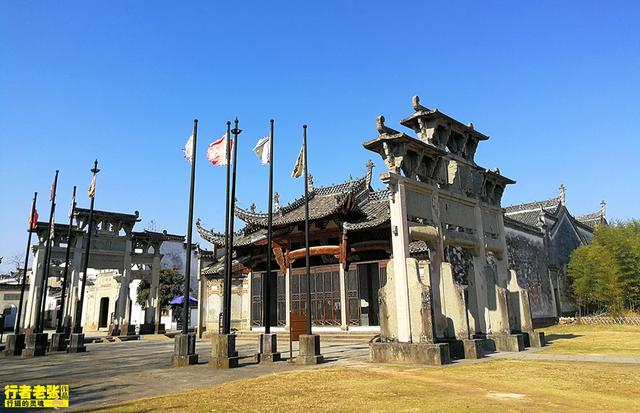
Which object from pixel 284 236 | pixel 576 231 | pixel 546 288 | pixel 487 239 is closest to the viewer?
pixel 487 239

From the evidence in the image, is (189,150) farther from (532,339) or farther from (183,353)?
(532,339)

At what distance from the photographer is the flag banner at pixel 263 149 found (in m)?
14.8

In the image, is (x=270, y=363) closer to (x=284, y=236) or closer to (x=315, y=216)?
(x=315, y=216)

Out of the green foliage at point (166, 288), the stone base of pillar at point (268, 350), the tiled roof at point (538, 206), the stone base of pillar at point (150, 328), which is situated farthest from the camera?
the green foliage at point (166, 288)

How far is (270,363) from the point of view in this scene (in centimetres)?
1306

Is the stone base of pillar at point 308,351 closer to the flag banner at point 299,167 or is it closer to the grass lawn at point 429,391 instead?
the grass lawn at point 429,391

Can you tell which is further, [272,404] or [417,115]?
[417,115]

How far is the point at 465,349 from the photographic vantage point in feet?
41.6

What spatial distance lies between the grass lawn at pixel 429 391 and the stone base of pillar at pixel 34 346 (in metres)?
14.0

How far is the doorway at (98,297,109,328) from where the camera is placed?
42125 mm

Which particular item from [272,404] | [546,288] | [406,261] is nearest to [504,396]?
[272,404]

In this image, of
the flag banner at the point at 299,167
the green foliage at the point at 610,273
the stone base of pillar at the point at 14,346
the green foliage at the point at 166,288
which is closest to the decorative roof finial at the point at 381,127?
the flag banner at the point at 299,167

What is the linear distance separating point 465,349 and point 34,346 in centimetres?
1766

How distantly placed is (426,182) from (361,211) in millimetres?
11650
